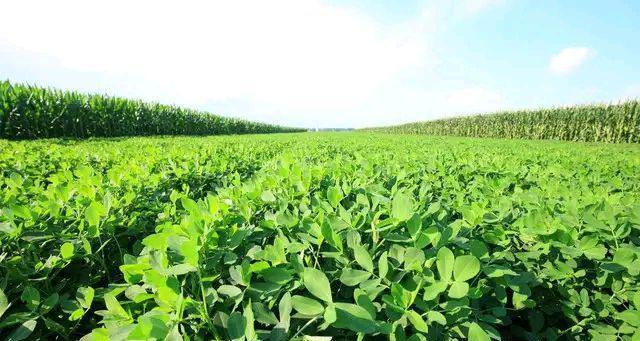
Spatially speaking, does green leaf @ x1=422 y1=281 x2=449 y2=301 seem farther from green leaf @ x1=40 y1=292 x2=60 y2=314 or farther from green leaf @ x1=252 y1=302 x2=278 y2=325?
green leaf @ x1=40 y1=292 x2=60 y2=314

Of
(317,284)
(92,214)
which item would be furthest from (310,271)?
(92,214)

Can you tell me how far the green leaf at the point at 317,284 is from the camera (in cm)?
78

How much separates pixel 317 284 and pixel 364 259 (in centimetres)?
21

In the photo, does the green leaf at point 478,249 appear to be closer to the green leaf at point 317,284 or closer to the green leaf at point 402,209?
the green leaf at point 402,209

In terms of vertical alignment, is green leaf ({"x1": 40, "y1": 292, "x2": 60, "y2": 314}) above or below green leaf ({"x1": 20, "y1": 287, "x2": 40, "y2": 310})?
below

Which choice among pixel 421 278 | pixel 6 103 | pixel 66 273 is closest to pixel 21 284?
pixel 66 273

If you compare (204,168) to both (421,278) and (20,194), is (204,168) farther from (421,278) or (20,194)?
(421,278)

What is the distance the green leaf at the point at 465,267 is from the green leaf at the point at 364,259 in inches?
9.6

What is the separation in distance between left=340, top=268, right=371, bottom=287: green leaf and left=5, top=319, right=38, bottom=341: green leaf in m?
0.92

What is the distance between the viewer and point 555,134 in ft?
105

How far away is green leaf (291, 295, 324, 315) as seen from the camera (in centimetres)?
77

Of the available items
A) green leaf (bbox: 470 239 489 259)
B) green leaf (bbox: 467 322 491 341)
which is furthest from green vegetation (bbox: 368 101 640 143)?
green leaf (bbox: 467 322 491 341)

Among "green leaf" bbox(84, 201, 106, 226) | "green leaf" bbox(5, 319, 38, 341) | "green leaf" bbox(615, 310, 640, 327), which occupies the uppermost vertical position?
"green leaf" bbox(84, 201, 106, 226)

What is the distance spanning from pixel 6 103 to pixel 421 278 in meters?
19.8
